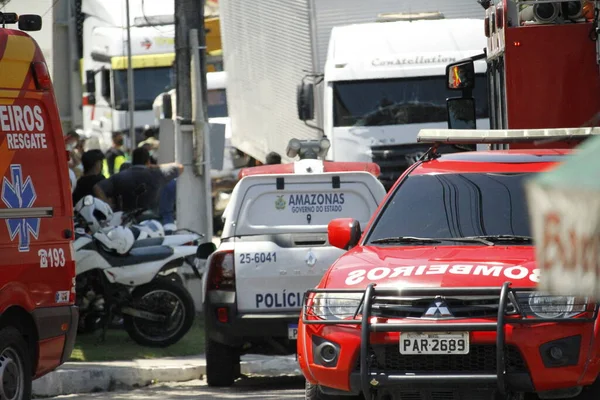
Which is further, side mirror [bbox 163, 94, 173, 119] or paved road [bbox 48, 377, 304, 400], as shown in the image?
side mirror [bbox 163, 94, 173, 119]

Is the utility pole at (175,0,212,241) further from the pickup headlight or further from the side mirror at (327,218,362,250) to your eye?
the pickup headlight

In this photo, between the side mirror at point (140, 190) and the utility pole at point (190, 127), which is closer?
the utility pole at point (190, 127)

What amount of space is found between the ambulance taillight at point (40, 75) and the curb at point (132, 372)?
2809 millimetres

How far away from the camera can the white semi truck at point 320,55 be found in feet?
66.1

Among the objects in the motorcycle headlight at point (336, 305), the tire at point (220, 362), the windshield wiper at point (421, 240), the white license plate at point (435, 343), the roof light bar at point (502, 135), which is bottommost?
the tire at point (220, 362)

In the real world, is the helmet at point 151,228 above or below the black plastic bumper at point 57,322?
above

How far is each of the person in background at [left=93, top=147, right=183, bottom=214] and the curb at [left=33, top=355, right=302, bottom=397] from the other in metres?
3.66

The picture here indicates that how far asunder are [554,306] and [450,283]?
0.58 m

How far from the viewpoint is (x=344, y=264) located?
345 inches

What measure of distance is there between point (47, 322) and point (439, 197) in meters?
2.75

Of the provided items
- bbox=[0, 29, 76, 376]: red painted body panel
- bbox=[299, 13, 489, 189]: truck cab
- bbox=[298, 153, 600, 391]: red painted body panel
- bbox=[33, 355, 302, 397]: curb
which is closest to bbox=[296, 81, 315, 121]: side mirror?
bbox=[299, 13, 489, 189]: truck cab

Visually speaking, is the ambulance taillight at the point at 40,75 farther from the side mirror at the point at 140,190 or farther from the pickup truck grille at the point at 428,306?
the side mirror at the point at 140,190

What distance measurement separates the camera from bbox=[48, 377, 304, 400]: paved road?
11.6 m

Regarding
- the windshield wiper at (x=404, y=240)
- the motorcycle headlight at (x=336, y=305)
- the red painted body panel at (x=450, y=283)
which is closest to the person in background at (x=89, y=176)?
the windshield wiper at (x=404, y=240)
